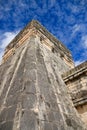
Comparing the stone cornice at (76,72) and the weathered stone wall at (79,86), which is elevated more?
the stone cornice at (76,72)

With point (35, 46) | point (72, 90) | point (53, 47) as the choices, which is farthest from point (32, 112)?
point (53, 47)

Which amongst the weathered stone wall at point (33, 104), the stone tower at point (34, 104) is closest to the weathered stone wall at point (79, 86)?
the stone tower at point (34, 104)

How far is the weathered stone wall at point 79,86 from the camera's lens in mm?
4641

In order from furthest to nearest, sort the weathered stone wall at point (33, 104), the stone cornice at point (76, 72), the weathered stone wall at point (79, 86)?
the stone cornice at point (76, 72) → the weathered stone wall at point (79, 86) → the weathered stone wall at point (33, 104)

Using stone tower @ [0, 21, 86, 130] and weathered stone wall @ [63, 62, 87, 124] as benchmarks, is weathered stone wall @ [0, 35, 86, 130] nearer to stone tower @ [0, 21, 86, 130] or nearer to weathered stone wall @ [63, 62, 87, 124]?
stone tower @ [0, 21, 86, 130]

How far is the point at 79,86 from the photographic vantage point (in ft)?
17.2

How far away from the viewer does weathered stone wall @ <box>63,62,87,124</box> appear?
183 inches

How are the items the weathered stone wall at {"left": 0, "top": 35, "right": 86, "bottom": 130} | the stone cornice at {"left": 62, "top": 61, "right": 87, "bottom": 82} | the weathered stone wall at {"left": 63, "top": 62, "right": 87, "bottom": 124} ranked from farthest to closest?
1. the stone cornice at {"left": 62, "top": 61, "right": 87, "bottom": 82}
2. the weathered stone wall at {"left": 63, "top": 62, "right": 87, "bottom": 124}
3. the weathered stone wall at {"left": 0, "top": 35, "right": 86, "bottom": 130}

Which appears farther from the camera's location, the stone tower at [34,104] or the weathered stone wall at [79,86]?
the weathered stone wall at [79,86]

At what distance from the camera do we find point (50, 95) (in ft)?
13.2

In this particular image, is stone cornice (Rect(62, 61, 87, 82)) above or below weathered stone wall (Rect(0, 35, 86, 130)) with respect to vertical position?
above

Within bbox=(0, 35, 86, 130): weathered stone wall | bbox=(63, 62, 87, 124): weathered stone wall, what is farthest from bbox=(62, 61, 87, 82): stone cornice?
bbox=(0, 35, 86, 130): weathered stone wall

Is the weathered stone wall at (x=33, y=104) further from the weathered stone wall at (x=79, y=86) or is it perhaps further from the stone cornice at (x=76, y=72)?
the stone cornice at (x=76, y=72)

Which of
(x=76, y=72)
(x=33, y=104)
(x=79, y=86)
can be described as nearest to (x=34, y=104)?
(x=33, y=104)
